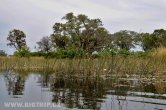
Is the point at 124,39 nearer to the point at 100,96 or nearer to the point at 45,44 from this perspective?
the point at 45,44

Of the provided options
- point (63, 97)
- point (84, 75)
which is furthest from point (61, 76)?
point (63, 97)

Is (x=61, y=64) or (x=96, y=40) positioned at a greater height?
Answer: (x=96, y=40)

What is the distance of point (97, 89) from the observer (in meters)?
13.2

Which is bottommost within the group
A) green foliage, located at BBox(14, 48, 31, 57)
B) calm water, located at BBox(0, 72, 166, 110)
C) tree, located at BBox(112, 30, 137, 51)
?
calm water, located at BBox(0, 72, 166, 110)

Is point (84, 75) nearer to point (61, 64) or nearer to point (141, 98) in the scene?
point (61, 64)

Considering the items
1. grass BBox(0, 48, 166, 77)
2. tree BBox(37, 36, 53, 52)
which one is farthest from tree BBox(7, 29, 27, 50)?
grass BBox(0, 48, 166, 77)

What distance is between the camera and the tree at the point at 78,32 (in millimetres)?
74688

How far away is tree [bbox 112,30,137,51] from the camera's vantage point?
76.9 meters

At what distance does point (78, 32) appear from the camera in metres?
76.1

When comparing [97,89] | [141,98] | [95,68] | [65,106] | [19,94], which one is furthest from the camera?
[95,68]

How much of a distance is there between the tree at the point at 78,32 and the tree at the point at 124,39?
6.94 ft

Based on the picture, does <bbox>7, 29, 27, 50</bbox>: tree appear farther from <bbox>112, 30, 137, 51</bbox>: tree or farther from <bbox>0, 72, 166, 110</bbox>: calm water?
<bbox>0, 72, 166, 110</bbox>: calm water

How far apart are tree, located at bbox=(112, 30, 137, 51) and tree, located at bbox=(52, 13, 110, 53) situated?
2116 millimetres

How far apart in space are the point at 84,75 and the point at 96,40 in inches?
2231
